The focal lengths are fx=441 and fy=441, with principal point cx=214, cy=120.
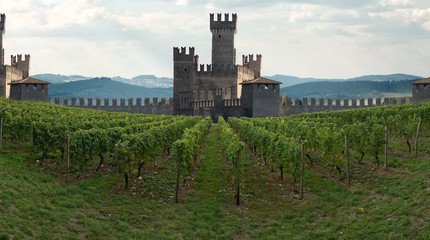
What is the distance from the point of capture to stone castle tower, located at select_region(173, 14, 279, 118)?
54.3m

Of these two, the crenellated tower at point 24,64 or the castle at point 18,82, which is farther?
the crenellated tower at point 24,64

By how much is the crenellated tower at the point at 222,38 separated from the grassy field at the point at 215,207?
48929mm

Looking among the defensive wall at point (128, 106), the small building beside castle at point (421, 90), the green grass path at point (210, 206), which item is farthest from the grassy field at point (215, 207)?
the defensive wall at point (128, 106)

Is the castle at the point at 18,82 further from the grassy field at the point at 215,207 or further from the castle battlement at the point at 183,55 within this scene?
the grassy field at the point at 215,207

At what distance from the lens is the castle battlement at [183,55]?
59.0 metres

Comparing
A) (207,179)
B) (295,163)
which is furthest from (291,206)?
(207,179)

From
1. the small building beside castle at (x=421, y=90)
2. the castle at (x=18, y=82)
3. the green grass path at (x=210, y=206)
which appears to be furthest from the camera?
the castle at (x=18, y=82)

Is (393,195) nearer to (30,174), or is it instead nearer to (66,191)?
(66,191)

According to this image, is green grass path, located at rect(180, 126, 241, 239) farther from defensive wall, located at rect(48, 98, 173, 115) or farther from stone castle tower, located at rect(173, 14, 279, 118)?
defensive wall, located at rect(48, 98, 173, 115)

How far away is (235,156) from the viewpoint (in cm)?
1288

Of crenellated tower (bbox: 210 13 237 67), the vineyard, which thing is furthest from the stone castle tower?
the vineyard

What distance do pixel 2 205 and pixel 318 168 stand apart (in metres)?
10.7

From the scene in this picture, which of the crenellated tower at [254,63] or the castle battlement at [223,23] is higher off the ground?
the castle battlement at [223,23]

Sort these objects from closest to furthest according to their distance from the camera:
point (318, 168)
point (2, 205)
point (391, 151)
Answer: point (2, 205)
point (318, 168)
point (391, 151)
